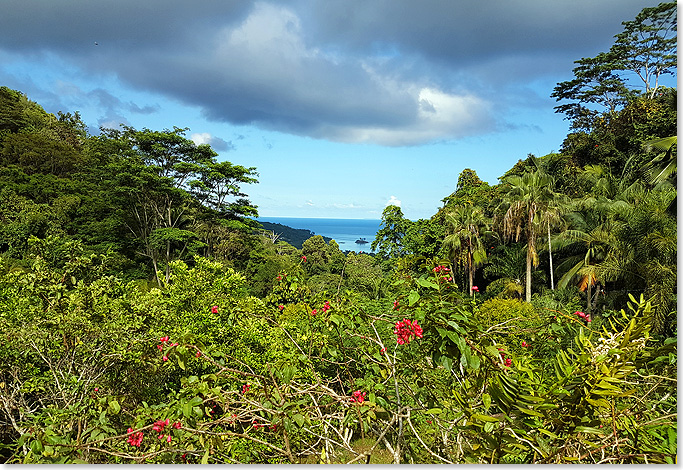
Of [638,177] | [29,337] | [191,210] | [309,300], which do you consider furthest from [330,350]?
[191,210]

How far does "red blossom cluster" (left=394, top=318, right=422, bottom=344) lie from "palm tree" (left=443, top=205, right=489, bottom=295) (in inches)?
611

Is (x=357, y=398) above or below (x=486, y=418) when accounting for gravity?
below

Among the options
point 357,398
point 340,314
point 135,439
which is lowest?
point 135,439

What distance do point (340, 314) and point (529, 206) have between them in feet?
44.8

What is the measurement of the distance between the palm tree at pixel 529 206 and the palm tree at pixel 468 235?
7.59 feet

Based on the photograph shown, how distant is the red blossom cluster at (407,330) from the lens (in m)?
1.31

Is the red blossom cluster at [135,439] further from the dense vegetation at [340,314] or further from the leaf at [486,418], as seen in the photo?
the leaf at [486,418]

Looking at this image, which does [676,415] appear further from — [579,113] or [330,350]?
[579,113]

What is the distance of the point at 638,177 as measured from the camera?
1369 centimetres

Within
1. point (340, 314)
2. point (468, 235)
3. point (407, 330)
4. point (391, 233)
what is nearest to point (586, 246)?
point (468, 235)

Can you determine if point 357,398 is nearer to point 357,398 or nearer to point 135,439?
point 357,398

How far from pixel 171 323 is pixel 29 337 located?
1.51m

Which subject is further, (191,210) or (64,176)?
(64,176)

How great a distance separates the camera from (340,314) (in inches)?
70.7
